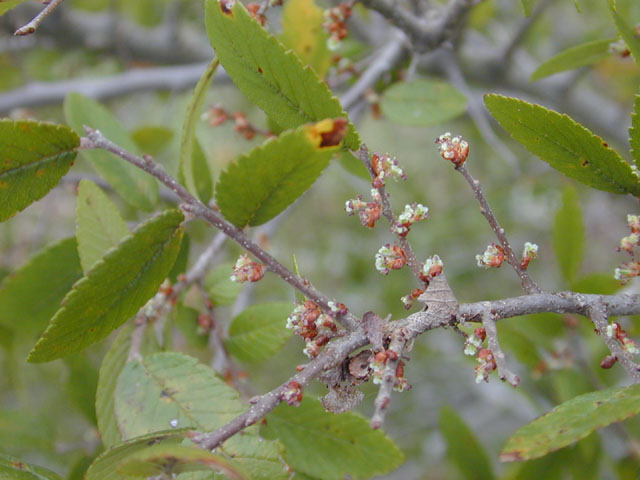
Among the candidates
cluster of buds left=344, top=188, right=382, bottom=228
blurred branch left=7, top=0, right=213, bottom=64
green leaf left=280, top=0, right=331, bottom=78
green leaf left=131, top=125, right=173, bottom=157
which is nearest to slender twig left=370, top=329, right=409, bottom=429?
cluster of buds left=344, top=188, right=382, bottom=228

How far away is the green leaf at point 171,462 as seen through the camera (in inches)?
20.8

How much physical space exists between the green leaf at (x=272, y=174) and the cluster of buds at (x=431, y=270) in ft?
0.60

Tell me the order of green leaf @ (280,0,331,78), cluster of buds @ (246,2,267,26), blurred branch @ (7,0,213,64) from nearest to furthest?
cluster of buds @ (246,2,267,26), green leaf @ (280,0,331,78), blurred branch @ (7,0,213,64)

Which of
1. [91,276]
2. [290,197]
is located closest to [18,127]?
[91,276]

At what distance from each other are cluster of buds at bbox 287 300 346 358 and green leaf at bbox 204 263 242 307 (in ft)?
1.39

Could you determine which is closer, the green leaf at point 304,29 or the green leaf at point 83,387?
the green leaf at point 304,29

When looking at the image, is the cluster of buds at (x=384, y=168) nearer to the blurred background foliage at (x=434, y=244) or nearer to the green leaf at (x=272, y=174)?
the green leaf at (x=272, y=174)

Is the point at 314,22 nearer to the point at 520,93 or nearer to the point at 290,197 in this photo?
the point at 290,197

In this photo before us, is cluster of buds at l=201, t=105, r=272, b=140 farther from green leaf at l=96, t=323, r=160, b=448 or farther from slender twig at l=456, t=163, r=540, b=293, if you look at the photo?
slender twig at l=456, t=163, r=540, b=293

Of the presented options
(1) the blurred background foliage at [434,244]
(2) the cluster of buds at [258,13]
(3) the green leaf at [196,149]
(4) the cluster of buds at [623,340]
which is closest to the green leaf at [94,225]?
(3) the green leaf at [196,149]

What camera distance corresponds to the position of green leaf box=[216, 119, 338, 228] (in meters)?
0.60

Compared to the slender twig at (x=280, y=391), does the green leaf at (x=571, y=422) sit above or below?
below

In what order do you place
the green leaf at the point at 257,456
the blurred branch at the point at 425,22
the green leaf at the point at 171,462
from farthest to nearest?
1. the blurred branch at the point at 425,22
2. the green leaf at the point at 257,456
3. the green leaf at the point at 171,462

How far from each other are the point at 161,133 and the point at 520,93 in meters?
1.25
